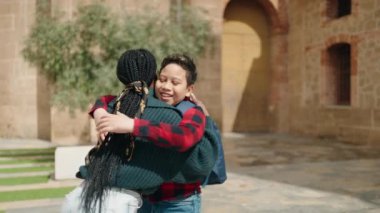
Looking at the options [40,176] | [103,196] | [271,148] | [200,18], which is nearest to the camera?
[103,196]

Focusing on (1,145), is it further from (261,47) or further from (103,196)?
(103,196)

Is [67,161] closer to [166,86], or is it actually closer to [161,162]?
[166,86]

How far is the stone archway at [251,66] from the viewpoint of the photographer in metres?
12.5

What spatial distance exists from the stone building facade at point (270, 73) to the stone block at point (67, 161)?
3550 mm

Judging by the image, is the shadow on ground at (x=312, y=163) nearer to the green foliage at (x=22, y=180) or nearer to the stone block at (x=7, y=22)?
the green foliage at (x=22, y=180)

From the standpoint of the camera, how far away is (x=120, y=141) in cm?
149

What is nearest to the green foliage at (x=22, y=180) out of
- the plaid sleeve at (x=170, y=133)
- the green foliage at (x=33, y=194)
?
the green foliage at (x=33, y=194)

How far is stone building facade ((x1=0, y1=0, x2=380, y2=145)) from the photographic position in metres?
9.56

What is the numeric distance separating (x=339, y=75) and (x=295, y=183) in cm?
630

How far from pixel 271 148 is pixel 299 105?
3303 millimetres

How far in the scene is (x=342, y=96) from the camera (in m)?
10.8

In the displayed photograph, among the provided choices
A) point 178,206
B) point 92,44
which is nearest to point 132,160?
point 178,206

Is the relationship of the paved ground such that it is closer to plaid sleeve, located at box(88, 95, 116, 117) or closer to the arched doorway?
plaid sleeve, located at box(88, 95, 116, 117)

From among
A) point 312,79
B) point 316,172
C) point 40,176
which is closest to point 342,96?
point 312,79
